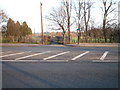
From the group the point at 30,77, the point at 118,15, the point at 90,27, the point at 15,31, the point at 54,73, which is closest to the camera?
the point at 30,77

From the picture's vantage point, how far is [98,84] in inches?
189

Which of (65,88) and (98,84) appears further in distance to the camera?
(98,84)

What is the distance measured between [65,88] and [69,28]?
2806 cm

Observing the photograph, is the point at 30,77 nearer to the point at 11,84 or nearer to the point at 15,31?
the point at 11,84

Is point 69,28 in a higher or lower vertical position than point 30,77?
higher

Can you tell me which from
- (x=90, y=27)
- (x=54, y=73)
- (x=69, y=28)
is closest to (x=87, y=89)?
(x=54, y=73)

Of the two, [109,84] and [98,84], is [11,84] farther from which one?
[109,84]

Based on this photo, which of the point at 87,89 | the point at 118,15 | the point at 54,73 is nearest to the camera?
the point at 87,89

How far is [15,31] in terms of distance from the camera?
4038cm

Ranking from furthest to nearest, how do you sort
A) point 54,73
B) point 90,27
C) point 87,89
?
point 90,27 → point 54,73 → point 87,89

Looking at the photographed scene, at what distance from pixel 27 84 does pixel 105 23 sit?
29889mm

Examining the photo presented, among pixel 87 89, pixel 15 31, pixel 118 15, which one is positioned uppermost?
pixel 118 15

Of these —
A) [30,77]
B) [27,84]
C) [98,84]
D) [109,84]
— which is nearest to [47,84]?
[27,84]

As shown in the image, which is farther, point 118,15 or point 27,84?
point 118,15
